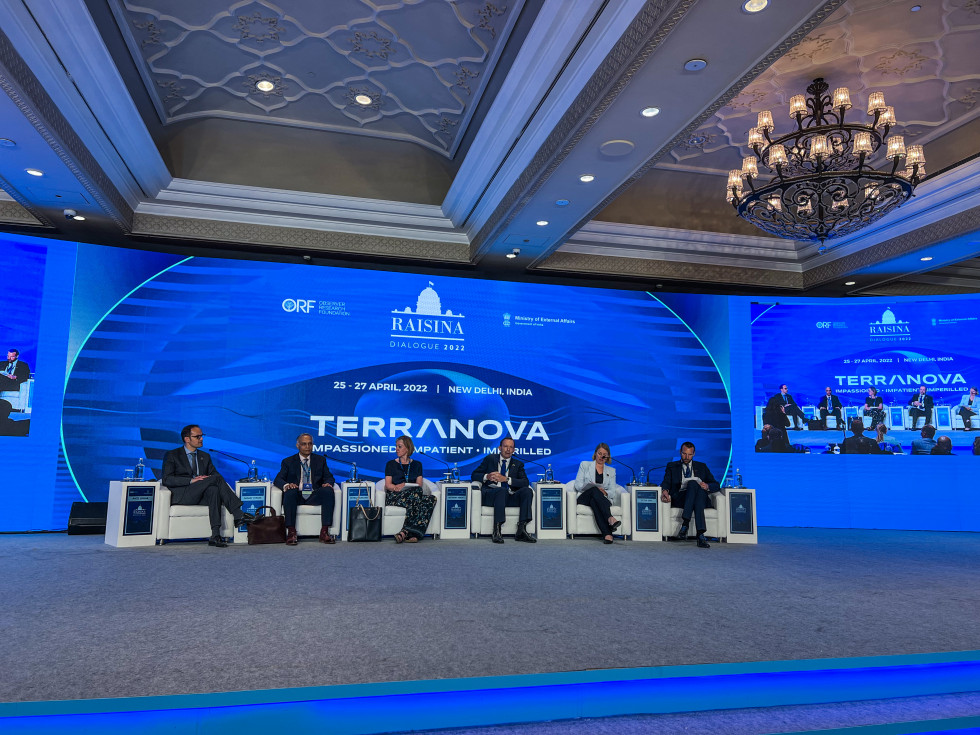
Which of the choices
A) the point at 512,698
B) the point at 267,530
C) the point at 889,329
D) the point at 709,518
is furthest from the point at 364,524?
the point at 889,329

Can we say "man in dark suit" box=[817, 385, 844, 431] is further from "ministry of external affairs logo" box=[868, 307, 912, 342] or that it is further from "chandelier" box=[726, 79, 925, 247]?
"chandelier" box=[726, 79, 925, 247]

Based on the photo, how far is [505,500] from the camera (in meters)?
7.05

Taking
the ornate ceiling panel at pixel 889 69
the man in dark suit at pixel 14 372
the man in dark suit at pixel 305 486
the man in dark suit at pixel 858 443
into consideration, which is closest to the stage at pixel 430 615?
the man in dark suit at pixel 305 486

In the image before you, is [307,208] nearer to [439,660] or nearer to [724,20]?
[724,20]

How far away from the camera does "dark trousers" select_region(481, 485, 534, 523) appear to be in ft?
22.7

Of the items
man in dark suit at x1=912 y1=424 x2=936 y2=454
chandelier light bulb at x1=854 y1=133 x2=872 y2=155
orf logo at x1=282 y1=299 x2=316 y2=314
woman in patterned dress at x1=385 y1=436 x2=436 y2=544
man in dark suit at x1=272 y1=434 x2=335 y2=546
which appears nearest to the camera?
chandelier light bulb at x1=854 y1=133 x2=872 y2=155

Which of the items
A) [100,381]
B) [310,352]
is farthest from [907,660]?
[100,381]

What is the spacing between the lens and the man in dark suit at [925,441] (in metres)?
8.66

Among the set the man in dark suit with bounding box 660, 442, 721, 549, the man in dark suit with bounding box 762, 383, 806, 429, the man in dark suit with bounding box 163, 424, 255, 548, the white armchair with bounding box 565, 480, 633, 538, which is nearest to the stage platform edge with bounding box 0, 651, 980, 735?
the man in dark suit with bounding box 660, 442, 721, 549

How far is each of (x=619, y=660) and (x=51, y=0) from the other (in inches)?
198

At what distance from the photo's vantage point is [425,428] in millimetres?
8312

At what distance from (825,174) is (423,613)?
→ 4.51m

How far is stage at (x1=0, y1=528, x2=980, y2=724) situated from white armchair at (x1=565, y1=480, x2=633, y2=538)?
1.27 meters

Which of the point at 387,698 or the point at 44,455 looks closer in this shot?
the point at 387,698
